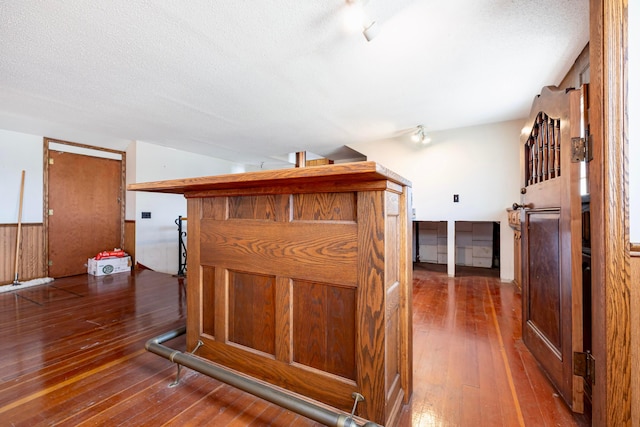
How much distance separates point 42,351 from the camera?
1810 millimetres

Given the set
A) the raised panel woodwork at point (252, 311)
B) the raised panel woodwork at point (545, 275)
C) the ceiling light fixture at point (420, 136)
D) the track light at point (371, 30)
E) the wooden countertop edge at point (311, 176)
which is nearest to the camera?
the wooden countertop edge at point (311, 176)

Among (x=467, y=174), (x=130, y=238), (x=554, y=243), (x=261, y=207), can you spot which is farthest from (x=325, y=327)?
(x=130, y=238)

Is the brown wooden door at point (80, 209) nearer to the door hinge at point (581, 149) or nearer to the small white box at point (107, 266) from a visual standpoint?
the small white box at point (107, 266)

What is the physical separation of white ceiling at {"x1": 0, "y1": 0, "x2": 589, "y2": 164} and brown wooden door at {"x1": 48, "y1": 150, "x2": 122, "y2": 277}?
2.38 ft

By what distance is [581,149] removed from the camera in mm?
1147

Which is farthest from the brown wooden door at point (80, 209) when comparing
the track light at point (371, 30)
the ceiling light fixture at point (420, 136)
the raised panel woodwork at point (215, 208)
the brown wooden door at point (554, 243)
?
the brown wooden door at point (554, 243)

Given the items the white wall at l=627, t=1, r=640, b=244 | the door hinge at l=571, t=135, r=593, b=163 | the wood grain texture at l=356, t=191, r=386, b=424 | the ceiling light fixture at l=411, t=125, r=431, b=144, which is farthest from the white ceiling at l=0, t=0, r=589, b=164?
the wood grain texture at l=356, t=191, r=386, b=424

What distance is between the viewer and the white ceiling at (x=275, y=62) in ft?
5.63

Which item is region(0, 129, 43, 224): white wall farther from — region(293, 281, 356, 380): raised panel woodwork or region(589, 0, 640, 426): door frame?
region(589, 0, 640, 426): door frame

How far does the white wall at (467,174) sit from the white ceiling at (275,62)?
1.13 ft

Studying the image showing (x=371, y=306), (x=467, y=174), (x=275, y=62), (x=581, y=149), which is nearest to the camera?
(x=371, y=306)

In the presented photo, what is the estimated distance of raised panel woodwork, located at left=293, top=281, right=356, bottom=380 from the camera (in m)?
1.12

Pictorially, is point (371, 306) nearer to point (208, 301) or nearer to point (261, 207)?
point (261, 207)

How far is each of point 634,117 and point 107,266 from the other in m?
5.72
